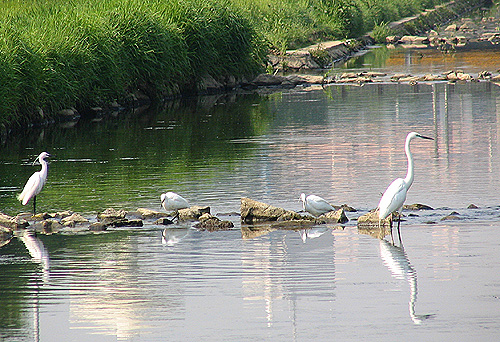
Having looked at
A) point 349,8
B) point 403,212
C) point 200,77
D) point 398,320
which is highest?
point 349,8

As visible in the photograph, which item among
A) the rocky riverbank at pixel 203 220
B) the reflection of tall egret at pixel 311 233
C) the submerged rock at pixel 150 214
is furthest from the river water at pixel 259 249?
the submerged rock at pixel 150 214

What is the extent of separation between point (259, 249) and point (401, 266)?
1.57m

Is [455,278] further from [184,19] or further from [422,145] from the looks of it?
[184,19]

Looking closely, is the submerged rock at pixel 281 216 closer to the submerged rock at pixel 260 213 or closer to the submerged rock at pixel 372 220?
the submerged rock at pixel 260 213

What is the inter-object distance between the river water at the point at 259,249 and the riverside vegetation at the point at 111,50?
1.87 meters

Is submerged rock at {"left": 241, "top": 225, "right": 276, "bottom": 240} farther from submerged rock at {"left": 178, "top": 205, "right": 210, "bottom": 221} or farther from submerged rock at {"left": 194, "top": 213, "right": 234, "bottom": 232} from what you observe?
submerged rock at {"left": 178, "top": 205, "right": 210, "bottom": 221}

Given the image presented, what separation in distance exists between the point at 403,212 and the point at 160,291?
4.07m

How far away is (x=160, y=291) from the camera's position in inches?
308

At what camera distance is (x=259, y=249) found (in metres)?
9.30

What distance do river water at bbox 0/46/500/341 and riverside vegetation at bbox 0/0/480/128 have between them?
1.87 m

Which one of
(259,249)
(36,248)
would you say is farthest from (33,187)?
(259,249)

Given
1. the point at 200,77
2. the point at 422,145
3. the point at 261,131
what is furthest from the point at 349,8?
the point at 422,145

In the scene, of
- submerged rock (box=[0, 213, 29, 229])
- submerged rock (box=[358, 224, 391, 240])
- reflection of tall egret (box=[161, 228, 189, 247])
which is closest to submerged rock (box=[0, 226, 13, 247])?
submerged rock (box=[0, 213, 29, 229])

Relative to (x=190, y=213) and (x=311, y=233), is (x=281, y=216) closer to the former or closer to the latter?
(x=311, y=233)
